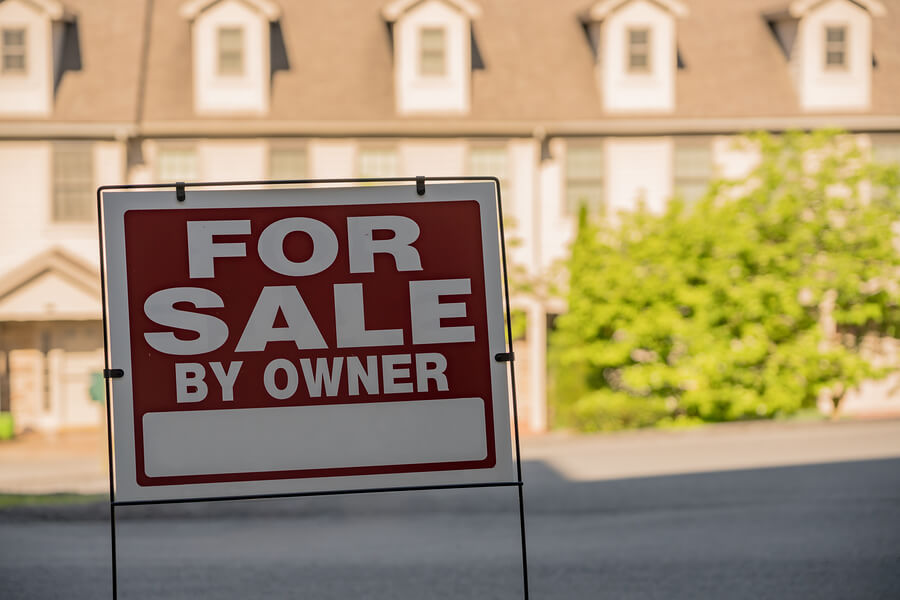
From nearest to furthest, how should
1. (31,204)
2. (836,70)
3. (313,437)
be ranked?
(313,437) < (31,204) < (836,70)

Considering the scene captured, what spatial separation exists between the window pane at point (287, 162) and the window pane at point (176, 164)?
166 centimetres

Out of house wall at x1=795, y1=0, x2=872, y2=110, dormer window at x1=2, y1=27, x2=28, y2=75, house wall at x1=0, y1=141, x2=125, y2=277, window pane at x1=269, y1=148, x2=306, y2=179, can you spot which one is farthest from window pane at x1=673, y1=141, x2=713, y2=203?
dormer window at x1=2, y1=27, x2=28, y2=75

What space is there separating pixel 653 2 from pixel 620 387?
8593 millimetres

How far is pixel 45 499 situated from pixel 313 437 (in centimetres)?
835

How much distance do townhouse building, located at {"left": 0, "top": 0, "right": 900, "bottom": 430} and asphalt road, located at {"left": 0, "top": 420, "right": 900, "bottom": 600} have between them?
11044 millimetres

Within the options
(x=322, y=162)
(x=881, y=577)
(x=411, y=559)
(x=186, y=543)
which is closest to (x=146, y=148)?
(x=322, y=162)

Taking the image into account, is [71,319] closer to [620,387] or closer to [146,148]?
[146,148]

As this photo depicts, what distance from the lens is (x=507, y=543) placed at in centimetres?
909

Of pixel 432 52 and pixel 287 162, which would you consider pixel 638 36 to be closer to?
pixel 432 52

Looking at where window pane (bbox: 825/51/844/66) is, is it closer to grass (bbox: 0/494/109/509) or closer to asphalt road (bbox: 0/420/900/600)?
asphalt road (bbox: 0/420/900/600)

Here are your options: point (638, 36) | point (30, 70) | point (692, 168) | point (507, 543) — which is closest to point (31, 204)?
point (30, 70)

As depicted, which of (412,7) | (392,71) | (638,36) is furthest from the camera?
(638,36)

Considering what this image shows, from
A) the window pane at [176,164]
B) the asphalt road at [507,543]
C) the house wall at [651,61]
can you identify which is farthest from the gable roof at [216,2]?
the asphalt road at [507,543]

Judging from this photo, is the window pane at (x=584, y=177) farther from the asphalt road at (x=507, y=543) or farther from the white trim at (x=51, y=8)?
the white trim at (x=51, y=8)
